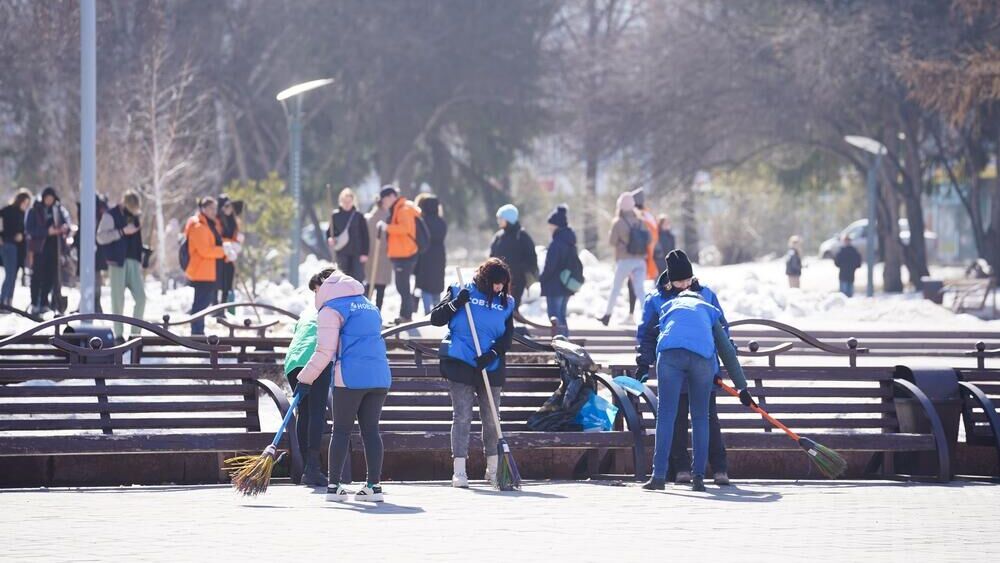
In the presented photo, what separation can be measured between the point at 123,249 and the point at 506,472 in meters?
10.6

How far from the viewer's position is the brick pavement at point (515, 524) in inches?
330

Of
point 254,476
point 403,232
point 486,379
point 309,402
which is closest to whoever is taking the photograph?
point 254,476

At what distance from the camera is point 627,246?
78.9ft

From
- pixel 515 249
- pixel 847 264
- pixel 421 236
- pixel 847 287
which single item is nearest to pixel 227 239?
pixel 421 236

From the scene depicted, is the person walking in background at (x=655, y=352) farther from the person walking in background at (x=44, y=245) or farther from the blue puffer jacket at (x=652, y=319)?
the person walking in background at (x=44, y=245)

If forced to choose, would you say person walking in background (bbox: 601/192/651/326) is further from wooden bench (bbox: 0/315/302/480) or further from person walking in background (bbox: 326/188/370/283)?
wooden bench (bbox: 0/315/302/480)

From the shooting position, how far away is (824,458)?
11500mm

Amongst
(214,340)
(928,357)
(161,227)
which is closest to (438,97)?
(161,227)

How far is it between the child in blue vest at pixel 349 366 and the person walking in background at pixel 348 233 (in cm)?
1125

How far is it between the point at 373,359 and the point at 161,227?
2817 centimetres

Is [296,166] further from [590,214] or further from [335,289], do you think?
[590,214]

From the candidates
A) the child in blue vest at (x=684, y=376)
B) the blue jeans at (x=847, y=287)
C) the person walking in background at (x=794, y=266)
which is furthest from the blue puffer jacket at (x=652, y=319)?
the person walking in background at (x=794, y=266)

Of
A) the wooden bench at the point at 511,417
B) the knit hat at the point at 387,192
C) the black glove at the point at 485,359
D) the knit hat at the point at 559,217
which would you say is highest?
the knit hat at the point at 387,192

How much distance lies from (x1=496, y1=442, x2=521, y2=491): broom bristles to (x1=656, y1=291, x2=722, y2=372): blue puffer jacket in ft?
3.56
